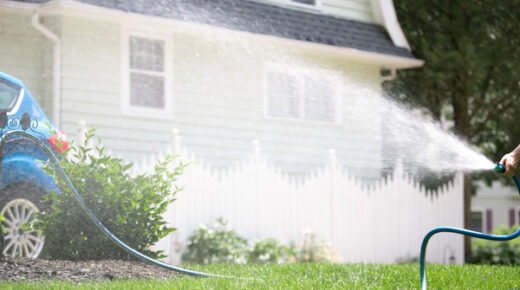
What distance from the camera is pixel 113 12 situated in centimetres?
1045

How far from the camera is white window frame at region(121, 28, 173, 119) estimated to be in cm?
1121

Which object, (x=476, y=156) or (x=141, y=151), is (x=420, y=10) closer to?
(x=141, y=151)

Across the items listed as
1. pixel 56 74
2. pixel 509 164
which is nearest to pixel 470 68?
pixel 56 74

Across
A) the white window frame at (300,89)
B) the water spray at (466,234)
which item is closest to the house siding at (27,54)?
the white window frame at (300,89)

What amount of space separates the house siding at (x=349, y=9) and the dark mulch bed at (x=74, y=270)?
8313 millimetres

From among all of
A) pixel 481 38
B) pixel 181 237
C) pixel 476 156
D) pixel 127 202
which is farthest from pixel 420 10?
pixel 127 202

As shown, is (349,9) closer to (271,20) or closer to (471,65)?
(271,20)

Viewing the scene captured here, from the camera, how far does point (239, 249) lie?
937cm

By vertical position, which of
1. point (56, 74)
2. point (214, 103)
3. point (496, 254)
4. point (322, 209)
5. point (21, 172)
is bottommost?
point (496, 254)

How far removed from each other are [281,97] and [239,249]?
448 cm

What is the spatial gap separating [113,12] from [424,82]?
227 inches

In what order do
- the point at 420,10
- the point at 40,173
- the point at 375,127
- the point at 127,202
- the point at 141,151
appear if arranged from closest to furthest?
the point at 127,202 → the point at 40,173 → the point at 141,151 → the point at 420,10 → the point at 375,127

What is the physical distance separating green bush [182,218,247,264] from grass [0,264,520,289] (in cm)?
254

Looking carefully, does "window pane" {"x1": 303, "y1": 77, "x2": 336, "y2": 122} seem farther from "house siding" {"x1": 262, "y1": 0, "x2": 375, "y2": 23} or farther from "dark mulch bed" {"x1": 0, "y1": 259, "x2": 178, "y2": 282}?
"dark mulch bed" {"x1": 0, "y1": 259, "x2": 178, "y2": 282}
